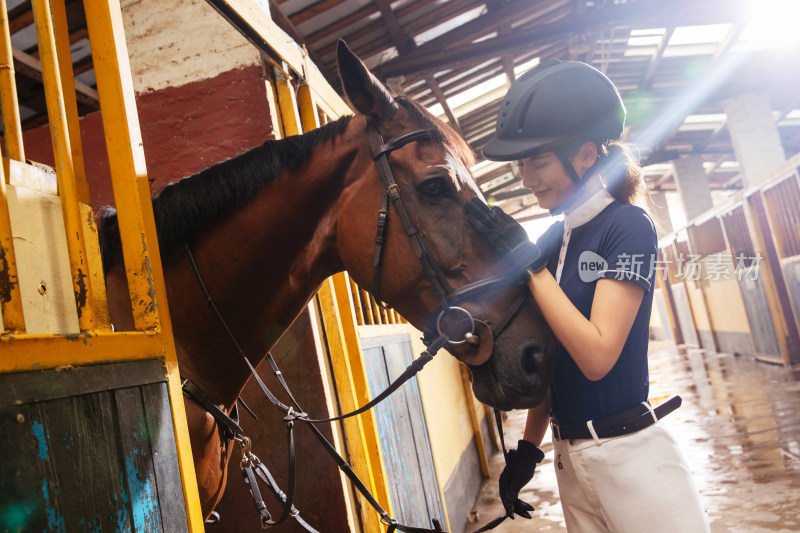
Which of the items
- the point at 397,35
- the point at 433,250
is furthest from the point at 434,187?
the point at 397,35

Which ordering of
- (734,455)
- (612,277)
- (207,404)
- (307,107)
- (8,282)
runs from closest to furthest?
(8,282) < (612,277) < (207,404) < (307,107) < (734,455)

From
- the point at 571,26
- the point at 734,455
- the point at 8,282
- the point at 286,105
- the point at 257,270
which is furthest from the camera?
the point at 571,26

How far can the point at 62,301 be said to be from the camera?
2.84 feet

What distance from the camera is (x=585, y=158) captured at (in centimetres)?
140

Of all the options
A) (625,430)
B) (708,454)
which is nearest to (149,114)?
(625,430)

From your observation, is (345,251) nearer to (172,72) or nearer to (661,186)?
(172,72)

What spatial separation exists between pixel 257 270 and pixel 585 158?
95 centimetres

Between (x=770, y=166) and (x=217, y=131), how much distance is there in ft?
41.3

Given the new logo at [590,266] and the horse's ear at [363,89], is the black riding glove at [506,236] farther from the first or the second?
the horse's ear at [363,89]

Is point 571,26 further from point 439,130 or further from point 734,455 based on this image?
point 439,130

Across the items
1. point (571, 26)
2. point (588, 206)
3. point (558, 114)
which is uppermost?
point (571, 26)

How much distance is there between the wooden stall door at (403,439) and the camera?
253 centimetres

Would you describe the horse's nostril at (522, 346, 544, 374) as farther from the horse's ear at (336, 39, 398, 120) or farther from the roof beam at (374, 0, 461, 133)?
the roof beam at (374, 0, 461, 133)

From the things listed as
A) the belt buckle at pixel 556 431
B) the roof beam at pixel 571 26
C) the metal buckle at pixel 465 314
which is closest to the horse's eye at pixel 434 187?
the metal buckle at pixel 465 314
